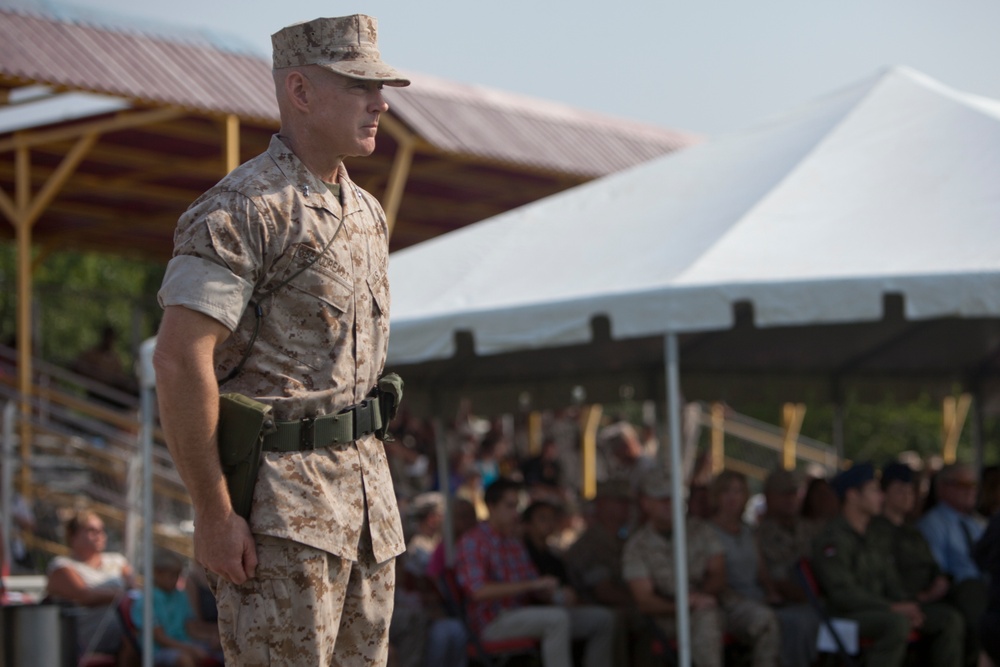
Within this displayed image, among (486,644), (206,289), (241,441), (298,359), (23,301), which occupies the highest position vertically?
(23,301)

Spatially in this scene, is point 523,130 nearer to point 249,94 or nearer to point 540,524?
point 249,94

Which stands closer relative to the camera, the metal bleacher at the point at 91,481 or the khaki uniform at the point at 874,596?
the khaki uniform at the point at 874,596

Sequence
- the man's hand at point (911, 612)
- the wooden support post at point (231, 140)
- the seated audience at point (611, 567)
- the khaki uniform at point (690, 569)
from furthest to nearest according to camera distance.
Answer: the wooden support post at point (231, 140)
the seated audience at point (611, 567)
the khaki uniform at point (690, 569)
the man's hand at point (911, 612)

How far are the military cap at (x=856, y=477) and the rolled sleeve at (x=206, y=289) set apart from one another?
19.0ft

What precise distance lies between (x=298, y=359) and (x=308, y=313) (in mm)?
98

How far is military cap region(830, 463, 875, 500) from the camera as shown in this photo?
7.93m

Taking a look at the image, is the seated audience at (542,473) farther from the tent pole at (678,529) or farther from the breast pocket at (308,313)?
the breast pocket at (308,313)

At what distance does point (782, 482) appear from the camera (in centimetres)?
910

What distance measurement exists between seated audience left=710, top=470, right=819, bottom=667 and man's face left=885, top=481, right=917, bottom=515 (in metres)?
0.78

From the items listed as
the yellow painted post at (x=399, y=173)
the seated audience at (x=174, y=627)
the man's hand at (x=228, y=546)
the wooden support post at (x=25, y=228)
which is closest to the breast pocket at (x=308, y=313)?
the man's hand at (x=228, y=546)

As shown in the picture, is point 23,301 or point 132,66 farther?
point 23,301

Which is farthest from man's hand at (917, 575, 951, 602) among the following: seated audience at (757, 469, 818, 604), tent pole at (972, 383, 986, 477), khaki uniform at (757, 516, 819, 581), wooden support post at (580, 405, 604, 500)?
wooden support post at (580, 405, 604, 500)

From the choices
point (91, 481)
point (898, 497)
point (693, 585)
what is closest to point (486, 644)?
point (693, 585)

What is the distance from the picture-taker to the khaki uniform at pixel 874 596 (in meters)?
7.34
